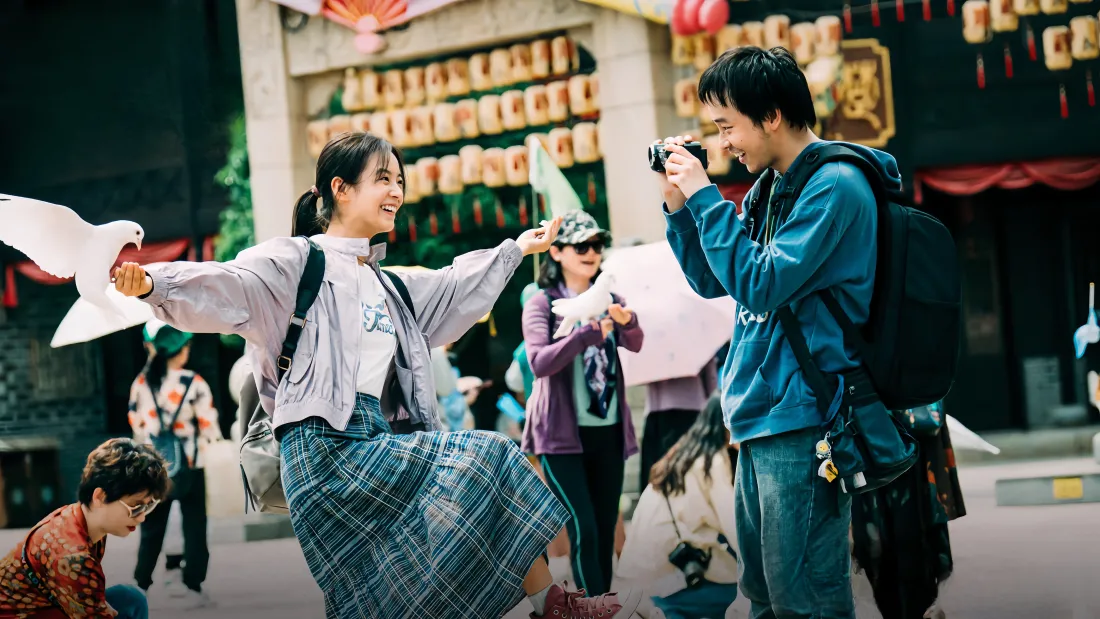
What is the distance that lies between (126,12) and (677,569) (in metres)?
6.31

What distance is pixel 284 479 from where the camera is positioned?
328 centimetres

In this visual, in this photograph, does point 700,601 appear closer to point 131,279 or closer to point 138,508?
point 138,508

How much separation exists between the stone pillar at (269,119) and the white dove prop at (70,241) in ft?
22.0

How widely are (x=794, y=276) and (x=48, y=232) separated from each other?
71.3 inches

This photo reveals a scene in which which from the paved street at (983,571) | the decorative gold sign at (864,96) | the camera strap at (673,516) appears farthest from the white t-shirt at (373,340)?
the decorative gold sign at (864,96)

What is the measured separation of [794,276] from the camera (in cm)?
274

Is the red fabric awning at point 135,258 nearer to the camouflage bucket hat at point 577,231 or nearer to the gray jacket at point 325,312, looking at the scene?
the camouflage bucket hat at point 577,231

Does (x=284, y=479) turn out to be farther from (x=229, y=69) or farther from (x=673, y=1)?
(x=229, y=69)

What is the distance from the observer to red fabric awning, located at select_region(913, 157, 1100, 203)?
9695 mm

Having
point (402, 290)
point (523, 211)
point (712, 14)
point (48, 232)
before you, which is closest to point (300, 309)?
point (402, 290)

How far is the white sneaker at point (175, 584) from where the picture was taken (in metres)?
6.61

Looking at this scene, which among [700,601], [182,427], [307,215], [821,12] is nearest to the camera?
[307,215]

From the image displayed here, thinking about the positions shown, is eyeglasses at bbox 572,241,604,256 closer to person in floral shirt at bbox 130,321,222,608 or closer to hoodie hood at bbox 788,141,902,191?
person in floral shirt at bbox 130,321,222,608

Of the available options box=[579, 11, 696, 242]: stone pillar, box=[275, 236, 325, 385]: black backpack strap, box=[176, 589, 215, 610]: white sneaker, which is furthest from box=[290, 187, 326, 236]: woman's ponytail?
box=[579, 11, 696, 242]: stone pillar
